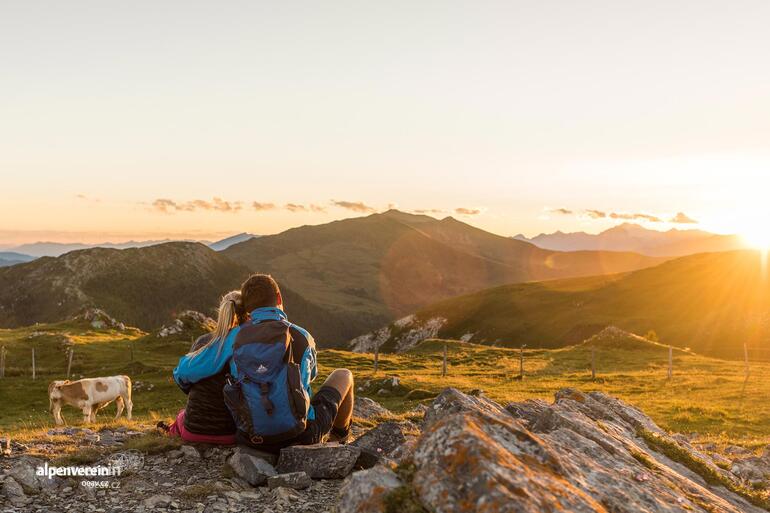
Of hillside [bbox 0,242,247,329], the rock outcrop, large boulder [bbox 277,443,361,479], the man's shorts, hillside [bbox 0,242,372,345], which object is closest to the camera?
the rock outcrop

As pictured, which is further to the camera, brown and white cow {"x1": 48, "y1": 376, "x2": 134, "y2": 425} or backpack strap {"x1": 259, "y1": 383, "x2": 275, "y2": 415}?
brown and white cow {"x1": 48, "y1": 376, "x2": 134, "y2": 425}

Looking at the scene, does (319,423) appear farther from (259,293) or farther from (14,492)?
(14,492)

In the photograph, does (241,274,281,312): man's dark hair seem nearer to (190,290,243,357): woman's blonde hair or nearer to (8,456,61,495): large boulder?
(190,290,243,357): woman's blonde hair

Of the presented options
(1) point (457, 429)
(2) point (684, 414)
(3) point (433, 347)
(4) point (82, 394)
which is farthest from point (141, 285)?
(1) point (457, 429)

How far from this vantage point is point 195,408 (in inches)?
388

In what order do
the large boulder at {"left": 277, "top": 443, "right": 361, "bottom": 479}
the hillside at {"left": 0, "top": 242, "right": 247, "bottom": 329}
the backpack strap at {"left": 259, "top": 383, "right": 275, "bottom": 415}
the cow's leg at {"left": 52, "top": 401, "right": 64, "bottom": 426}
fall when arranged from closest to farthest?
the backpack strap at {"left": 259, "top": 383, "right": 275, "bottom": 415}, the large boulder at {"left": 277, "top": 443, "right": 361, "bottom": 479}, the cow's leg at {"left": 52, "top": 401, "right": 64, "bottom": 426}, the hillside at {"left": 0, "top": 242, "right": 247, "bottom": 329}

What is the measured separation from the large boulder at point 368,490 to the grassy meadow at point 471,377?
48.3 feet

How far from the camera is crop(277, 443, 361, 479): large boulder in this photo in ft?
29.6

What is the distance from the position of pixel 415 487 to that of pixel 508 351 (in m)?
60.7

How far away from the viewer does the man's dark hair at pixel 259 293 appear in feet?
28.6

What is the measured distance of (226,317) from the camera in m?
8.91

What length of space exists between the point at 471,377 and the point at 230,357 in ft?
118

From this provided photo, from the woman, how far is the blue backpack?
2.13ft

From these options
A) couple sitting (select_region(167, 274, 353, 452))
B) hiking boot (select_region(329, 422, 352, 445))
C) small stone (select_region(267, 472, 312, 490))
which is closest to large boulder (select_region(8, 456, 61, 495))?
couple sitting (select_region(167, 274, 353, 452))
